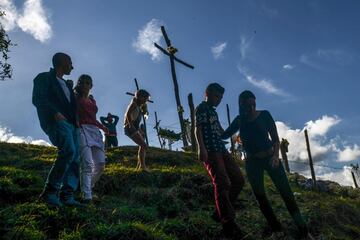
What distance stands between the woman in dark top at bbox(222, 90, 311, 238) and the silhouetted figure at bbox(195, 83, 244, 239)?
38 centimetres

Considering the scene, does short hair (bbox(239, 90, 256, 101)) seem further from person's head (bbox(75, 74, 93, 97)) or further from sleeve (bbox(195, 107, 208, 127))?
person's head (bbox(75, 74, 93, 97))

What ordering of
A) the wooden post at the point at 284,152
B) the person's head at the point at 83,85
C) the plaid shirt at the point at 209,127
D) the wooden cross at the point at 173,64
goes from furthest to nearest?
the wooden post at the point at 284,152, the wooden cross at the point at 173,64, the person's head at the point at 83,85, the plaid shirt at the point at 209,127

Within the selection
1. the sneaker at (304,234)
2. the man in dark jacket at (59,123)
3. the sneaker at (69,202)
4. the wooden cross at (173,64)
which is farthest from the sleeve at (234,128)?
the wooden cross at (173,64)

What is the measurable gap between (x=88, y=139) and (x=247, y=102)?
2561mm

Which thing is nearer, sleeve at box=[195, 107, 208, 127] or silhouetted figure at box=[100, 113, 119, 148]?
sleeve at box=[195, 107, 208, 127]

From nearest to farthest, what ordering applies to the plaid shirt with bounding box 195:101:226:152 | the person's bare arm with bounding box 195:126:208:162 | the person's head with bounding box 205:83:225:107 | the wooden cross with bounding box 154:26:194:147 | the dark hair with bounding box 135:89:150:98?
the person's bare arm with bounding box 195:126:208:162
the plaid shirt with bounding box 195:101:226:152
the person's head with bounding box 205:83:225:107
the dark hair with bounding box 135:89:150:98
the wooden cross with bounding box 154:26:194:147

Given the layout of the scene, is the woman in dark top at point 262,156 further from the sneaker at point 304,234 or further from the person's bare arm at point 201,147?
the person's bare arm at point 201,147

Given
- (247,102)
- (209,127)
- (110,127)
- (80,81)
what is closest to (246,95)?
(247,102)

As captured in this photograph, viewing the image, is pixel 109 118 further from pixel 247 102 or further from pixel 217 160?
pixel 217 160

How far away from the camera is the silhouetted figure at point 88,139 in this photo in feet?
20.0

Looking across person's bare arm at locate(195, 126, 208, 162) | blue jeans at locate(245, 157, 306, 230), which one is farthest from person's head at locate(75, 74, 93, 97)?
blue jeans at locate(245, 157, 306, 230)

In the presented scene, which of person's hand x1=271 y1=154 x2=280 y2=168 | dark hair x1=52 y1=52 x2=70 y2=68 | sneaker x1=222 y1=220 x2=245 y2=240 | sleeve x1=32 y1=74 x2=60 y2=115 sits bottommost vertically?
sneaker x1=222 y1=220 x2=245 y2=240

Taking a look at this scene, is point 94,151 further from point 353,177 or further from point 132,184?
point 353,177

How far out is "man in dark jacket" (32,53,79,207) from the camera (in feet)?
17.4
